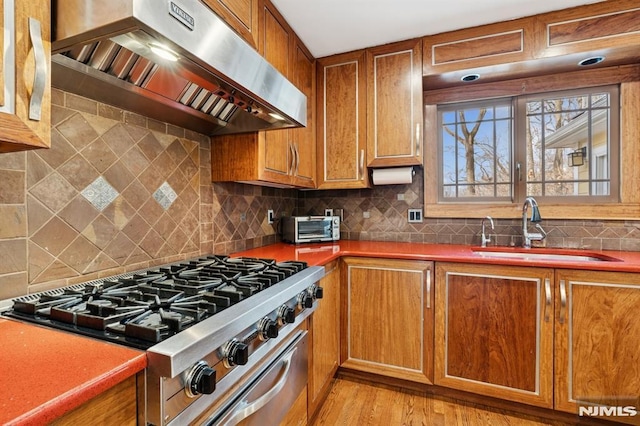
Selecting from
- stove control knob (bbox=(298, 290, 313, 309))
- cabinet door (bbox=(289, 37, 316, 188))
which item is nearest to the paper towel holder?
cabinet door (bbox=(289, 37, 316, 188))

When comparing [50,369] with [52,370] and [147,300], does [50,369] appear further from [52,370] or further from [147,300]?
[147,300]

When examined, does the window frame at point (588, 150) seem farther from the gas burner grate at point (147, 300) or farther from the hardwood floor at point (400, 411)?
the gas burner grate at point (147, 300)

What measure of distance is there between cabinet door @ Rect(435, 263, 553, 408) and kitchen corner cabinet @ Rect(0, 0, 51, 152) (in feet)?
6.25

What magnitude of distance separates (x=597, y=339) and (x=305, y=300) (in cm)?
155

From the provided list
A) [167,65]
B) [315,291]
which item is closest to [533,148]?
[315,291]

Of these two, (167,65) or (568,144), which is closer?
(167,65)

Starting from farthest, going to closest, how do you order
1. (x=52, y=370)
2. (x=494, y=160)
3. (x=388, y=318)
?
(x=494, y=160)
(x=388, y=318)
(x=52, y=370)

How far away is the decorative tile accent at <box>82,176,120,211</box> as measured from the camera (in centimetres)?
120

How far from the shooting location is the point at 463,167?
8.16ft

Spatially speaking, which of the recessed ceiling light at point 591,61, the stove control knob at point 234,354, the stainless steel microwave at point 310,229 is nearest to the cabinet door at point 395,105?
the stainless steel microwave at point 310,229

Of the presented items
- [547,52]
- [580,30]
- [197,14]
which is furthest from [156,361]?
[580,30]

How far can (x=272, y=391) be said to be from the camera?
1.08m

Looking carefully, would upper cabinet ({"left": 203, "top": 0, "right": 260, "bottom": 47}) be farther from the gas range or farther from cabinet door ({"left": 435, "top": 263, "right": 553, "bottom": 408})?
cabinet door ({"left": 435, "top": 263, "right": 553, "bottom": 408})

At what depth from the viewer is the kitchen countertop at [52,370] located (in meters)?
0.48
